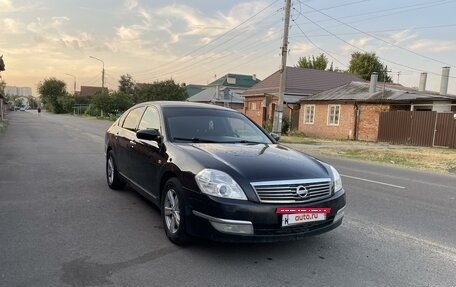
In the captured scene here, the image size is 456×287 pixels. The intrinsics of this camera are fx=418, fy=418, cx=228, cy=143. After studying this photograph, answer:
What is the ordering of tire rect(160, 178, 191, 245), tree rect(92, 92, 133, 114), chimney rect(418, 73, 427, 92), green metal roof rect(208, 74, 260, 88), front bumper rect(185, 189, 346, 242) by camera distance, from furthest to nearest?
green metal roof rect(208, 74, 260, 88), tree rect(92, 92, 133, 114), chimney rect(418, 73, 427, 92), tire rect(160, 178, 191, 245), front bumper rect(185, 189, 346, 242)

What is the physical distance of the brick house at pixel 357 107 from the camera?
25.9 m

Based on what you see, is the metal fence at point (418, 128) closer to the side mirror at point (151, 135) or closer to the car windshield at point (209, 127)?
the car windshield at point (209, 127)

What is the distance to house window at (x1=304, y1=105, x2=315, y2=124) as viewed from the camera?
34094 millimetres

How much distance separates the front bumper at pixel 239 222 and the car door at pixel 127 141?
2.45m

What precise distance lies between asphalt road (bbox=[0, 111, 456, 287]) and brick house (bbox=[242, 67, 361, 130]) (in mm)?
29959

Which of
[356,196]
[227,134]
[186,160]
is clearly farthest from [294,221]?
[356,196]

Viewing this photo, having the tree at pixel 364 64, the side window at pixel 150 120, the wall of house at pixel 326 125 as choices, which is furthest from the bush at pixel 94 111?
the side window at pixel 150 120

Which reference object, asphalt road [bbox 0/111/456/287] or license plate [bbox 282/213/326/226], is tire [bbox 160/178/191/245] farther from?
license plate [bbox 282/213/326/226]

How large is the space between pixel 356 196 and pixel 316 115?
26.4 metres

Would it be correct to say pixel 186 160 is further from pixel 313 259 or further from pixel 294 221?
pixel 313 259

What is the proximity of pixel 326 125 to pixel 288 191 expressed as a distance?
95.8 feet

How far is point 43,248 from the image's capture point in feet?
14.6

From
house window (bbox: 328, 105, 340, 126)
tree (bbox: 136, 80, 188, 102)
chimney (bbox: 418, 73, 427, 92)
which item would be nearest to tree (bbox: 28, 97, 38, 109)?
tree (bbox: 136, 80, 188, 102)

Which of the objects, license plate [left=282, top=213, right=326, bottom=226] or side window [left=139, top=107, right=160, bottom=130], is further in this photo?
side window [left=139, top=107, right=160, bottom=130]
